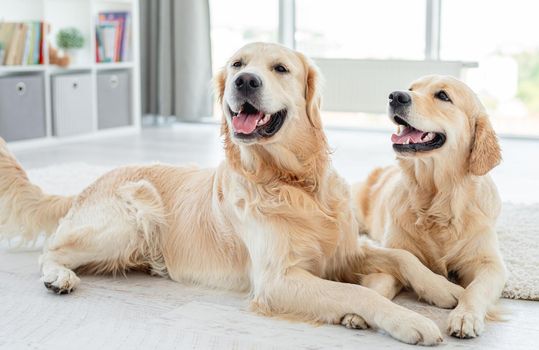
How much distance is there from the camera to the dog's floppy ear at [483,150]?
2318 millimetres

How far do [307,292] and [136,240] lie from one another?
0.71m

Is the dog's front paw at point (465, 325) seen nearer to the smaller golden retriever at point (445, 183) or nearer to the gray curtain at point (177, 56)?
the smaller golden retriever at point (445, 183)

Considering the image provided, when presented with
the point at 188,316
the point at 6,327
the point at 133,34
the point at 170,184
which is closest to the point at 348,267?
the point at 188,316

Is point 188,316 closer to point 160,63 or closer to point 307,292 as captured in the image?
point 307,292

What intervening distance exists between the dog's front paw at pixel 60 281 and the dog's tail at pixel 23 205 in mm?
360

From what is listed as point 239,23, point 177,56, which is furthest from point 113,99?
point 239,23

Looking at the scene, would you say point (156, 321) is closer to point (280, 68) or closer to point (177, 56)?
point (280, 68)

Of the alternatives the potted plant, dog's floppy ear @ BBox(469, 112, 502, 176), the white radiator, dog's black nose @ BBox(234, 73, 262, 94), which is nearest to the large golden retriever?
dog's black nose @ BBox(234, 73, 262, 94)

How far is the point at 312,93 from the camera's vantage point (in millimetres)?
2295

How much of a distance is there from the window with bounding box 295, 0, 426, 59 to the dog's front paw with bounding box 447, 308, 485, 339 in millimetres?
4618

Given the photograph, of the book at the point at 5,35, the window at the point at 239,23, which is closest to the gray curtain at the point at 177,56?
the window at the point at 239,23

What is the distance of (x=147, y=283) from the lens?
2.45 m

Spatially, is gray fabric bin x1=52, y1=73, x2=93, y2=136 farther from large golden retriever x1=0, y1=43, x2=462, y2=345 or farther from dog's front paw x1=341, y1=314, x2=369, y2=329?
dog's front paw x1=341, y1=314, x2=369, y2=329

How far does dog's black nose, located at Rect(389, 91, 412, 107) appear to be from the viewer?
2303mm
